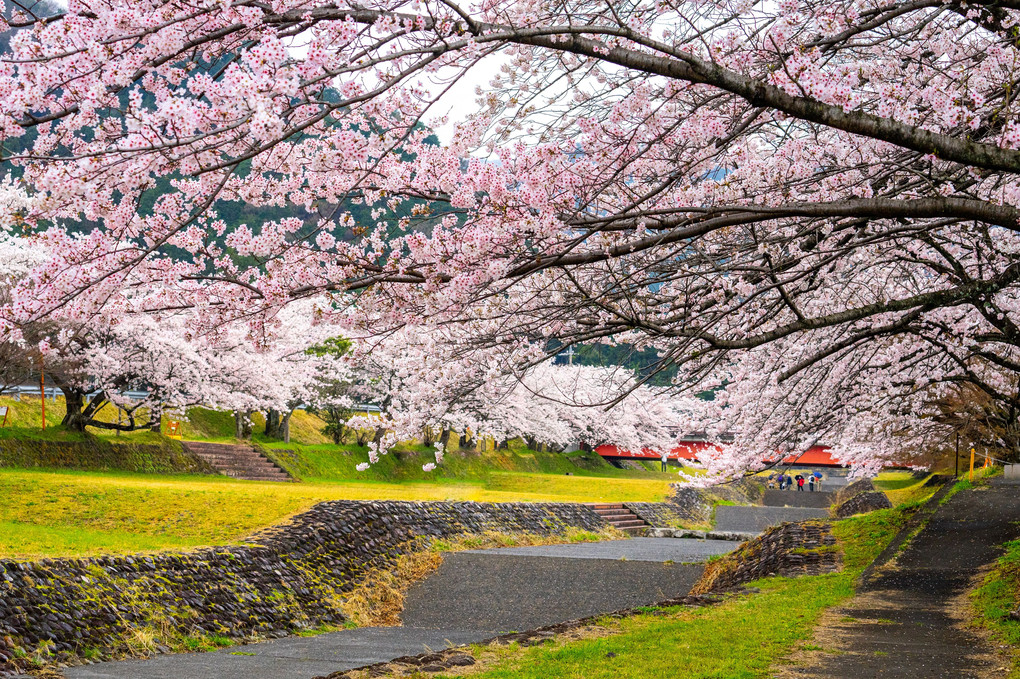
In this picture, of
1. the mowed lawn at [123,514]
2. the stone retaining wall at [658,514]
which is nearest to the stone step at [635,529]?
the stone retaining wall at [658,514]

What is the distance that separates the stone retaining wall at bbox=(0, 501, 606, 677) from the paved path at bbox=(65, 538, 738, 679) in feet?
1.69

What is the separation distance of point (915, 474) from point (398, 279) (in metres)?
49.3

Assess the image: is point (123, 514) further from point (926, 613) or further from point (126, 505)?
point (926, 613)

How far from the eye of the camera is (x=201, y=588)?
13.0 m

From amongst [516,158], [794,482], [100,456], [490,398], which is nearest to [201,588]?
[516,158]

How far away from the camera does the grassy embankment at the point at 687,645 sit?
763cm

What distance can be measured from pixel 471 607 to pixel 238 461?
17306mm

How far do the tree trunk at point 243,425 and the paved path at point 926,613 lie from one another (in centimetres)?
2679

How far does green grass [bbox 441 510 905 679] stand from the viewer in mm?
7613

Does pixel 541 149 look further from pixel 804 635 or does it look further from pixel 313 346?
pixel 313 346

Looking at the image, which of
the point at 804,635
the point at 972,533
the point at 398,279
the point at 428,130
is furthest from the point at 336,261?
the point at 972,533

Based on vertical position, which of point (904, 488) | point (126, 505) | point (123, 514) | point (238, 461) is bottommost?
point (123, 514)

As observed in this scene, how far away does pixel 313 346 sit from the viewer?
38.4 metres

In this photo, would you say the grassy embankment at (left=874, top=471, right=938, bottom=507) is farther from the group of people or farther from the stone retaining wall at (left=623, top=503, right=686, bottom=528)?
the stone retaining wall at (left=623, top=503, right=686, bottom=528)
